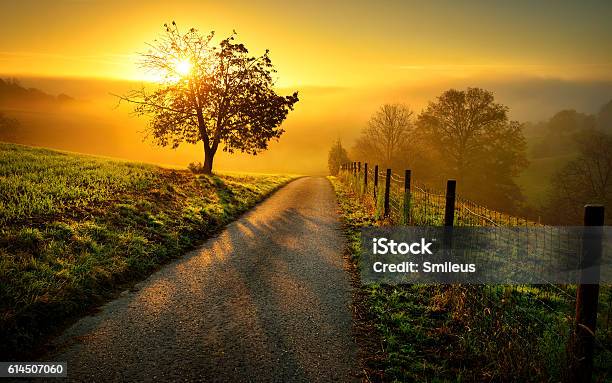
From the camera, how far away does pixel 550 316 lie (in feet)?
20.3

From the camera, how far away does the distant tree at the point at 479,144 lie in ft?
145

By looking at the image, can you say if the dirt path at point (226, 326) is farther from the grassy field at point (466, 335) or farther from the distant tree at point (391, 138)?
the distant tree at point (391, 138)

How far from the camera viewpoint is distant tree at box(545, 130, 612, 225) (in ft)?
117

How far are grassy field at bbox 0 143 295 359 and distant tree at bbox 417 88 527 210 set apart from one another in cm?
3734

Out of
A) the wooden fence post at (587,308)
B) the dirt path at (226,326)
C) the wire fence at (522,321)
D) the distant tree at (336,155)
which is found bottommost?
the dirt path at (226,326)

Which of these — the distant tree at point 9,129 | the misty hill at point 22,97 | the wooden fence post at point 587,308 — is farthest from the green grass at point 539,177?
the misty hill at point 22,97

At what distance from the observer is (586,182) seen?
36.6 metres

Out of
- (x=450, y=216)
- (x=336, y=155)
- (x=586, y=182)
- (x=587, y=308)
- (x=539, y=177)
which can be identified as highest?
(x=336, y=155)

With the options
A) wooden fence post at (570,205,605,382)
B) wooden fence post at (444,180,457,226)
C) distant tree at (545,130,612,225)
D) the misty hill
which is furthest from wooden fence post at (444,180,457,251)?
the misty hill

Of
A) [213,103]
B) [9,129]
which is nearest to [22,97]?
[9,129]

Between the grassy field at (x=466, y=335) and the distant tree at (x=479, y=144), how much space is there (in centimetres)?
4149

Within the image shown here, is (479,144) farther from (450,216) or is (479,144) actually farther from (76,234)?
(76,234)

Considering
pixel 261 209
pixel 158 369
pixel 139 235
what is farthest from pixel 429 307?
pixel 261 209

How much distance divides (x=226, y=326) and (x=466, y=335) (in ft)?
12.1
